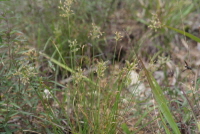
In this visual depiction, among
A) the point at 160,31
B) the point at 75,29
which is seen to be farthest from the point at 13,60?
the point at 160,31

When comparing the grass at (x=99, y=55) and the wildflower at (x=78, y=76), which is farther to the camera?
the grass at (x=99, y=55)

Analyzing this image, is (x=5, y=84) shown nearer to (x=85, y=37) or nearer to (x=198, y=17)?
(x=85, y=37)

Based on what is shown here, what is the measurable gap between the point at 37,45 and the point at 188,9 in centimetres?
193

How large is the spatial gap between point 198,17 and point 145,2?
74cm

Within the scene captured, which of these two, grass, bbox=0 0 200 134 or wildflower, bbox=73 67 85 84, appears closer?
wildflower, bbox=73 67 85 84

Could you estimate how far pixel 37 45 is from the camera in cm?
319

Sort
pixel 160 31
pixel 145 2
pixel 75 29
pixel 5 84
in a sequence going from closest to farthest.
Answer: pixel 5 84 → pixel 75 29 → pixel 160 31 → pixel 145 2

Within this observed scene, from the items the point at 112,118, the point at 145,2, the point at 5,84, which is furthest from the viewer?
the point at 145,2

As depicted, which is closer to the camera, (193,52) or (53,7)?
(53,7)

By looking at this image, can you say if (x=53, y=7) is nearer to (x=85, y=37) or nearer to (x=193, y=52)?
(x=85, y=37)

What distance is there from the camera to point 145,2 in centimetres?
392

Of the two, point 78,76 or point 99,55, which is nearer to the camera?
point 78,76

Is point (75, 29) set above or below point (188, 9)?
below

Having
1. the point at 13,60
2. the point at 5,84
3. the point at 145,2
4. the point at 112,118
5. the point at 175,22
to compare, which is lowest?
the point at 112,118
